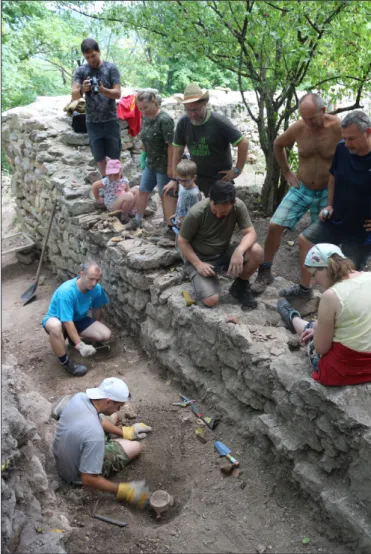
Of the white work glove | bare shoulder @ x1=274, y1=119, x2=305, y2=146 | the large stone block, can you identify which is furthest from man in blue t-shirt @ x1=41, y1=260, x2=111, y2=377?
the large stone block

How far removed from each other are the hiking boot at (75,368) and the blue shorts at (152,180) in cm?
237

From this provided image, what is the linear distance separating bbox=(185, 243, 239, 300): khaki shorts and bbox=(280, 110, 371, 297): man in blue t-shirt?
0.74 metres

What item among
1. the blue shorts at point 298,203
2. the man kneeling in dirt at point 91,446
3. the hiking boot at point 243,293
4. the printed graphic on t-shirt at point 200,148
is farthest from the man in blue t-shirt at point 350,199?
the man kneeling in dirt at point 91,446

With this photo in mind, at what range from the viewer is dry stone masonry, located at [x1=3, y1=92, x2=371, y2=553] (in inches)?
129

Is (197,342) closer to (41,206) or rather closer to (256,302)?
(256,302)

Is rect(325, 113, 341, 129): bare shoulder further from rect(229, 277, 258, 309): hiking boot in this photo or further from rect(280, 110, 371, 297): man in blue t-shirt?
rect(229, 277, 258, 309): hiking boot

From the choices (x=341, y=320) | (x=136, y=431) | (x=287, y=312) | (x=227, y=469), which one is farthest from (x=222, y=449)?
(x=341, y=320)

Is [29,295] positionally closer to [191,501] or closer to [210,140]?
[210,140]

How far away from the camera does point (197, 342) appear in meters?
4.70

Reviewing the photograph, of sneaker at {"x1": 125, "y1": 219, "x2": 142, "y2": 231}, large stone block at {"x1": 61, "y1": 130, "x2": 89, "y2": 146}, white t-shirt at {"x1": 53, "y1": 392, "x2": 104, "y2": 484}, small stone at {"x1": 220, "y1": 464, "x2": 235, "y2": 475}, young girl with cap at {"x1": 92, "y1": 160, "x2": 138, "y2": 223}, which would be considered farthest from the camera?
large stone block at {"x1": 61, "y1": 130, "x2": 89, "y2": 146}

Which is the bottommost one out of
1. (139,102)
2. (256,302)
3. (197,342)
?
(197,342)

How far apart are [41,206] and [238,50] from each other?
4.16 meters

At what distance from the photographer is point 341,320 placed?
313cm

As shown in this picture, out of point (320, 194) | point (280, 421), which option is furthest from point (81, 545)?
point (320, 194)
